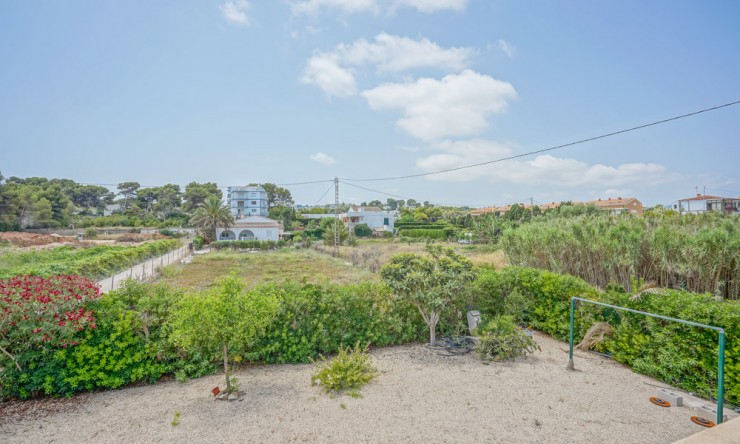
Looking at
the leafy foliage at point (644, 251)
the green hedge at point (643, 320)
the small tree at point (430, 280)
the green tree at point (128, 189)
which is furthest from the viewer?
the green tree at point (128, 189)

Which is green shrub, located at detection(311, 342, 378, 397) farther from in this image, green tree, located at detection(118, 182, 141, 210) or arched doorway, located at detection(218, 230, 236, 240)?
green tree, located at detection(118, 182, 141, 210)

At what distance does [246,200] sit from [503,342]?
71.9 metres

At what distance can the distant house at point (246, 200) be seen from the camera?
7100 cm

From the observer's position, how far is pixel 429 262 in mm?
6145

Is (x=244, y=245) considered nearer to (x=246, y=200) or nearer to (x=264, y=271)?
(x=264, y=271)

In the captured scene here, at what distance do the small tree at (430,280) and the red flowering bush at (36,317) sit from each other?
436cm

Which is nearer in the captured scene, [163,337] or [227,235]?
[163,337]

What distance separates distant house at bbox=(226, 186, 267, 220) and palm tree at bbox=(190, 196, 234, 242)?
32.0 m

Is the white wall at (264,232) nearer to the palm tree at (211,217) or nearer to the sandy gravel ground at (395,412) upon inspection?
the palm tree at (211,217)

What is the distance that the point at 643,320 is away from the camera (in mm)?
4895

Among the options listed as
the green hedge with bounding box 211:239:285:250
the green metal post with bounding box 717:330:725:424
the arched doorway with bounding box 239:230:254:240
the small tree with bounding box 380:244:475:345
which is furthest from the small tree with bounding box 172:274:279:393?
the arched doorway with bounding box 239:230:254:240

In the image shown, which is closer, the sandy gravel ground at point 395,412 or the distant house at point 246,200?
the sandy gravel ground at point 395,412

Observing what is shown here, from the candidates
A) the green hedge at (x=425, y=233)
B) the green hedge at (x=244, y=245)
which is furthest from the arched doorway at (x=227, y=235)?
the green hedge at (x=425, y=233)

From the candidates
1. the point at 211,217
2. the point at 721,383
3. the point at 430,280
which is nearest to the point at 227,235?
the point at 211,217
